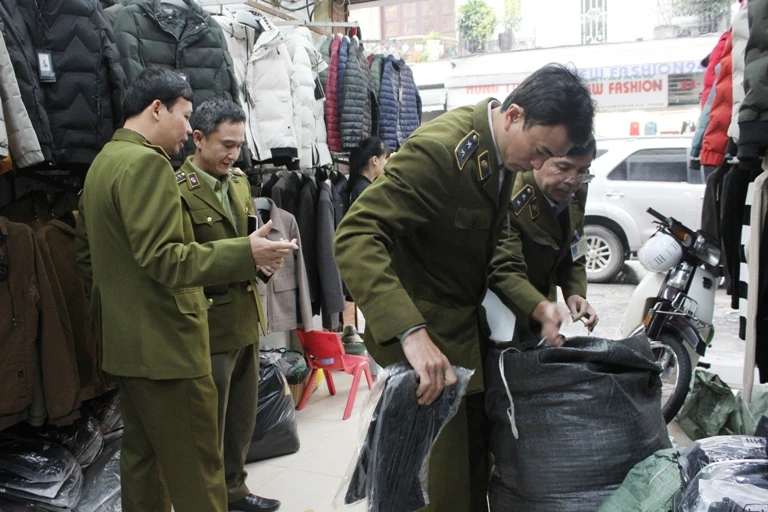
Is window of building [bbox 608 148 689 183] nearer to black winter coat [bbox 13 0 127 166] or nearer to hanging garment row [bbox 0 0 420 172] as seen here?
hanging garment row [bbox 0 0 420 172]

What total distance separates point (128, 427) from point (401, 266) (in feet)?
3.79

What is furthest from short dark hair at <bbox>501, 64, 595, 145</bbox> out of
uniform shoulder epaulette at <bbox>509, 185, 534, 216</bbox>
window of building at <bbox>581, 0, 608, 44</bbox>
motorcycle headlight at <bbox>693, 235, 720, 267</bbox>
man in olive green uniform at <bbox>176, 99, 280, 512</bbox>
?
window of building at <bbox>581, 0, 608, 44</bbox>

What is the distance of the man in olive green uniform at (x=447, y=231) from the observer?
131cm

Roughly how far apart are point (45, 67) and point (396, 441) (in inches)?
79.0

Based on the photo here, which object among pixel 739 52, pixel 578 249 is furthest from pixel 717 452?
pixel 739 52

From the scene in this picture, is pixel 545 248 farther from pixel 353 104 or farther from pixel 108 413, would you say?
pixel 353 104

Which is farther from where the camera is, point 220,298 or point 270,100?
point 270,100

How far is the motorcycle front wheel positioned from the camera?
3219 millimetres

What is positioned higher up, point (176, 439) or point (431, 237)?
point (431, 237)

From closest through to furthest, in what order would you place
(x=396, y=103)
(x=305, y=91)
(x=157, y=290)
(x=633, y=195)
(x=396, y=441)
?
(x=396, y=441), (x=157, y=290), (x=305, y=91), (x=396, y=103), (x=633, y=195)

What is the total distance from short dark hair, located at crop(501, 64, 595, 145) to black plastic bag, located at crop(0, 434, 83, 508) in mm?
2152

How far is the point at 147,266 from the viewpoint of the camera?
183cm

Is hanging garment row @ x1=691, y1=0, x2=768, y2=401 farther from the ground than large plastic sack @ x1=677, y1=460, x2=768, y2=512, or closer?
farther from the ground

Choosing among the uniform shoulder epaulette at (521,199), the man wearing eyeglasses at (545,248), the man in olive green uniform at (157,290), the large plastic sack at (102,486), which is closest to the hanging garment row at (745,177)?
the man wearing eyeglasses at (545,248)
